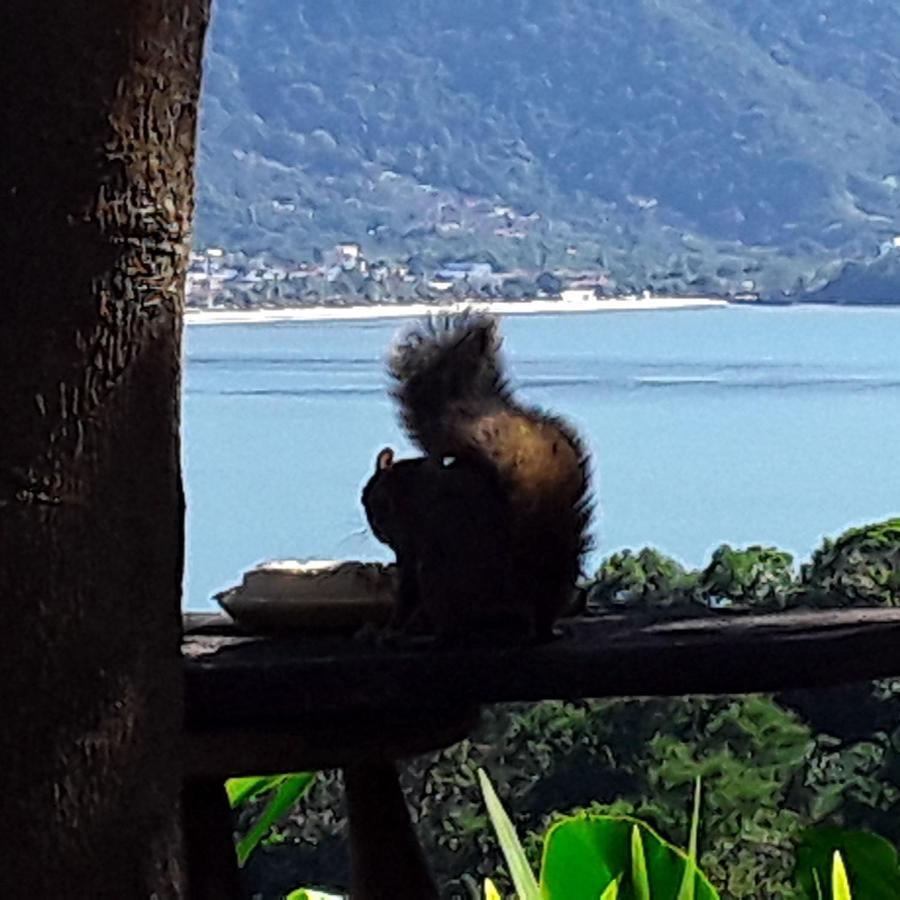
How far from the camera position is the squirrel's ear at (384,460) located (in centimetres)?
124

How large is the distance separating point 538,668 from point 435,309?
14.0 inches

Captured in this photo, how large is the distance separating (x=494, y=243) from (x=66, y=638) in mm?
1063

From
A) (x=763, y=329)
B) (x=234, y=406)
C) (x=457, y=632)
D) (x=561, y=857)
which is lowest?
(x=561, y=857)

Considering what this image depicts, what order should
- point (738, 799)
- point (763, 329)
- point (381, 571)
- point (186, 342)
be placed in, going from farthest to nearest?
point (763, 329) → point (738, 799) → point (381, 571) → point (186, 342)

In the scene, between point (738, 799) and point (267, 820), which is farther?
point (738, 799)

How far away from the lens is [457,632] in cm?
110

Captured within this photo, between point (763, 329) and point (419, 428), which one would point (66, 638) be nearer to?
point (419, 428)

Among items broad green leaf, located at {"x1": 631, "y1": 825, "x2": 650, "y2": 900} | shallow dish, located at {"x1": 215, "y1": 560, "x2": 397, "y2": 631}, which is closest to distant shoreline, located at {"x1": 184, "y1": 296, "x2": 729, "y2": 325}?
shallow dish, located at {"x1": 215, "y1": 560, "x2": 397, "y2": 631}

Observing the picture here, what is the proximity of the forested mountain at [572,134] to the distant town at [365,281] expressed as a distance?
0.12ft

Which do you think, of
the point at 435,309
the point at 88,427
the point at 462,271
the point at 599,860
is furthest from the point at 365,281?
the point at 88,427

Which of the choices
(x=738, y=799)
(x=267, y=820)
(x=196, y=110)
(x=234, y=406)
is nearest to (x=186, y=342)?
(x=196, y=110)

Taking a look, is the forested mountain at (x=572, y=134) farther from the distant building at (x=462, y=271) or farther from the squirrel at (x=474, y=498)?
the squirrel at (x=474, y=498)

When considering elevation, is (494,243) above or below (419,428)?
above

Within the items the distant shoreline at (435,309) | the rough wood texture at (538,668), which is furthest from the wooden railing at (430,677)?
the distant shoreline at (435,309)
